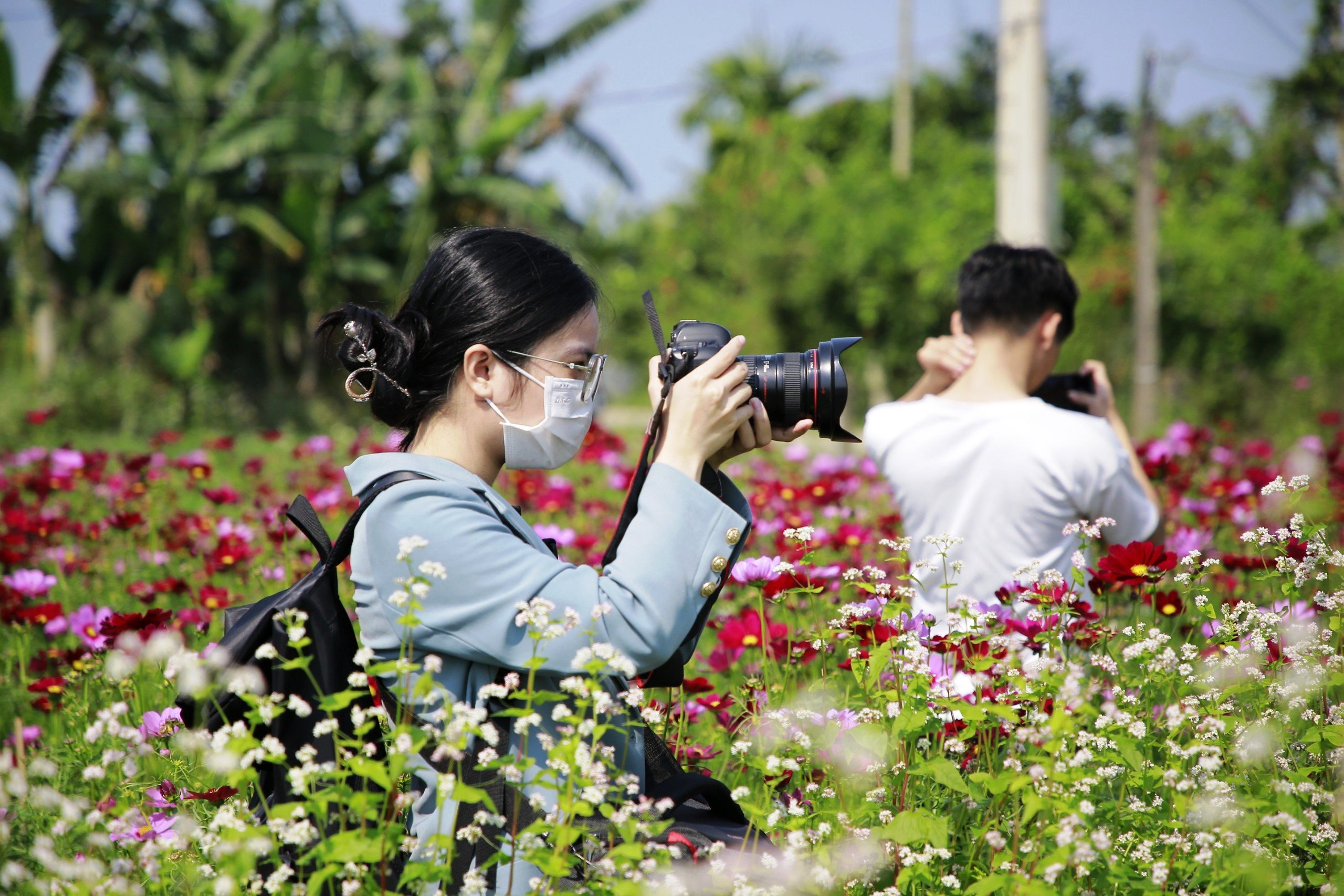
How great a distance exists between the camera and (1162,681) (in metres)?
1.50

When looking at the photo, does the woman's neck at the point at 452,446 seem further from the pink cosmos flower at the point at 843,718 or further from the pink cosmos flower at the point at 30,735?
the pink cosmos flower at the point at 30,735

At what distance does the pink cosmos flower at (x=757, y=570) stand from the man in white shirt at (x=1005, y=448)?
42 centimetres

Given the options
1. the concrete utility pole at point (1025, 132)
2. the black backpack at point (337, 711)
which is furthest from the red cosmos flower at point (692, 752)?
the concrete utility pole at point (1025, 132)

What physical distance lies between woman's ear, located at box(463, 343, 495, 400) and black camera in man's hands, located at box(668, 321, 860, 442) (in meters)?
0.25

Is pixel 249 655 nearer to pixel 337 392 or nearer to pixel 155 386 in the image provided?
pixel 155 386

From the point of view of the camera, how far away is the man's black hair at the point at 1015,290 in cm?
245

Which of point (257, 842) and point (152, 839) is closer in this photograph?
point (257, 842)

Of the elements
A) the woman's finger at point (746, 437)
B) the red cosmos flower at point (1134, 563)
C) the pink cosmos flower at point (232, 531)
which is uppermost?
the pink cosmos flower at point (232, 531)

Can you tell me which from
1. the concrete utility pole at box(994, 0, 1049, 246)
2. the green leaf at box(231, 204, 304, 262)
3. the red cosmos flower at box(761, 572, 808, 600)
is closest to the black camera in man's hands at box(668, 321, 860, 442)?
the red cosmos flower at box(761, 572, 808, 600)

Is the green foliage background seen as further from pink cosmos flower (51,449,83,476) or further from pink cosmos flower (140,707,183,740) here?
pink cosmos flower (140,707,183,740)

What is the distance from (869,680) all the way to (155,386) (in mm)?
14236

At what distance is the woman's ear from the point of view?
1534 millimetres

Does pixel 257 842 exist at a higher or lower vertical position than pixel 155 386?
lower

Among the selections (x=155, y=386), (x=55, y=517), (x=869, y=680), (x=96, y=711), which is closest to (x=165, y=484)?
(x=55, y=517)
